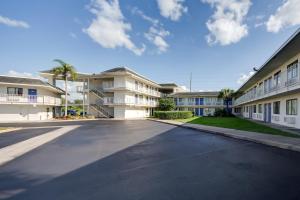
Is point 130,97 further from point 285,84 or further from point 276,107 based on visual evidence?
point 285,84

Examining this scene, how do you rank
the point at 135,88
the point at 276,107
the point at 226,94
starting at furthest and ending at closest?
the point at 226,94 < the point at 135,88 < the point at 276,107

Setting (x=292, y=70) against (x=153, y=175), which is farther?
(x=292, y=70)

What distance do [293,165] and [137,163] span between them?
530 cm

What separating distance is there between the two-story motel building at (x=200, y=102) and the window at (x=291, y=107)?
3047 centimetres

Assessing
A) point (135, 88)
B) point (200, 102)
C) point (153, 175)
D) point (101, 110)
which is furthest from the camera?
point (200, 102)

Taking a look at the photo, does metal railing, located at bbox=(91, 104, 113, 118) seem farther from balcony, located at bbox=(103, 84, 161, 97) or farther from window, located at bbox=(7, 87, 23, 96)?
window, located at bbox=(7, 87, 23, 96)

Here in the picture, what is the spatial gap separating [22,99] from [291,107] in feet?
118

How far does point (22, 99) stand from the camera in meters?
29.7

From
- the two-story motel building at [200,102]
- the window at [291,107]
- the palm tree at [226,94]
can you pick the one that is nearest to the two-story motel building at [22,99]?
the two-story motel building at [200,102]

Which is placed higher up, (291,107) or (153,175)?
(291,107)

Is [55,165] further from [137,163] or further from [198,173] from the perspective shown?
[198,173]

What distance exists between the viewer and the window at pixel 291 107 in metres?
16.5

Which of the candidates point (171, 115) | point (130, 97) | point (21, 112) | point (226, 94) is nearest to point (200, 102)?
point (226, 94)

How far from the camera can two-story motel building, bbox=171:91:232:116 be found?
48.8 meters
